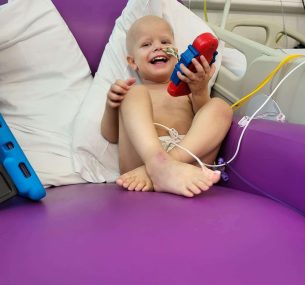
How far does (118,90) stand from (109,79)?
0.29 m

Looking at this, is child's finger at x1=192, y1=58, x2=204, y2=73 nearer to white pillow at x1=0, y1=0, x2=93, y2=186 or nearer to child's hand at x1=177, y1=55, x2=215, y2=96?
child's hand at x1=177, y1=55, x2=215, y2=96

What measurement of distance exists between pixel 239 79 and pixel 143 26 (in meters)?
0.35

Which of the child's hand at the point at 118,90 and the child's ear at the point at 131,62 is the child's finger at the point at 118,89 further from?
the child's ear at the point at 131,62

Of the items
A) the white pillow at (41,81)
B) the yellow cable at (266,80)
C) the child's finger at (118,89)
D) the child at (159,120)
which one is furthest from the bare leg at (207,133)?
the white pillow at (41,81)

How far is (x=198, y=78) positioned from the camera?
3.03ft

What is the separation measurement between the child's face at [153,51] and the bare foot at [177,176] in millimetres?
395

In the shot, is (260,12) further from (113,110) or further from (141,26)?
(113,110)

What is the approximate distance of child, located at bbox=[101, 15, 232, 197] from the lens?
850 mm

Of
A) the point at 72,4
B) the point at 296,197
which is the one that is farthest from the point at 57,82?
the point at 296,197

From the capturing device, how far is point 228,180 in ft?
3.18

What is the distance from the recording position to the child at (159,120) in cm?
85

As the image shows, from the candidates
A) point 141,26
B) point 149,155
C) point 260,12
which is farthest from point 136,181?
point 260,12

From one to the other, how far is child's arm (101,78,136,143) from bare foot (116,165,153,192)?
206 millimetres

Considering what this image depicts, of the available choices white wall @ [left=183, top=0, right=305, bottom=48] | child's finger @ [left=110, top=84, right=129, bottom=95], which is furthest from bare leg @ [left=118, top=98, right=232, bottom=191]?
white wall @ [left=183, top=0, right=305, bottom=48]
